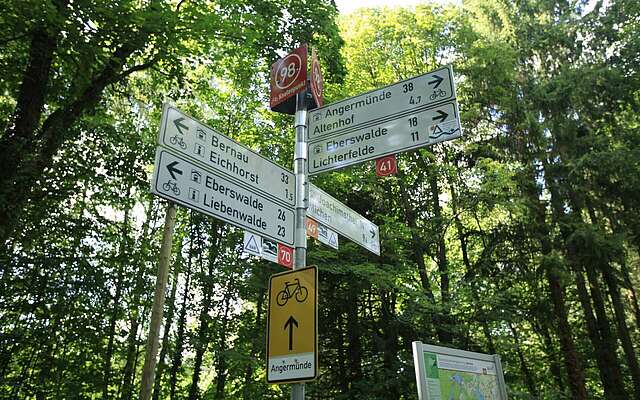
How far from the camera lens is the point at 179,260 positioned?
1466cm

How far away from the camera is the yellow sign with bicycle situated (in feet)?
9.10

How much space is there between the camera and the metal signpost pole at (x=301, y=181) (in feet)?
11.0

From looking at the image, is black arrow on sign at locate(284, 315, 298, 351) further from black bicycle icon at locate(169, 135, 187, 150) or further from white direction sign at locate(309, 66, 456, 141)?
white direction sign at locate(309, 66, 456, 141)

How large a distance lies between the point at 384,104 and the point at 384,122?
0.55ft

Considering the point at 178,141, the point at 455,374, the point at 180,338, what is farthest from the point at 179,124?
the point at 180,338

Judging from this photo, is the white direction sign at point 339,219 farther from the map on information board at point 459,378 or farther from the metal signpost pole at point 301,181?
the map on information board at point 459,378

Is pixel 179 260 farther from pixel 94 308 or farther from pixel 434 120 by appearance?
pixel 434 120

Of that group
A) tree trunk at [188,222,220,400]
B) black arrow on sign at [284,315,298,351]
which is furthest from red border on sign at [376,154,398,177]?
tree trunk at [188,222,220,400]

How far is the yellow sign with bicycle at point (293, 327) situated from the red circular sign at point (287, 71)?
1588 millimetres

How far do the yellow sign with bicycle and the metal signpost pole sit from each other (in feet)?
0.71

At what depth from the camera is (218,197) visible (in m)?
3.13

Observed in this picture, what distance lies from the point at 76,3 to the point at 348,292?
429 inches

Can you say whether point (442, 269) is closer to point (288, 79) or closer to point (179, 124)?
point (288, 79)

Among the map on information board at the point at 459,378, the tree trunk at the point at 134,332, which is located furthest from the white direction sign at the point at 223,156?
the tree trunk at the point at 134,332
